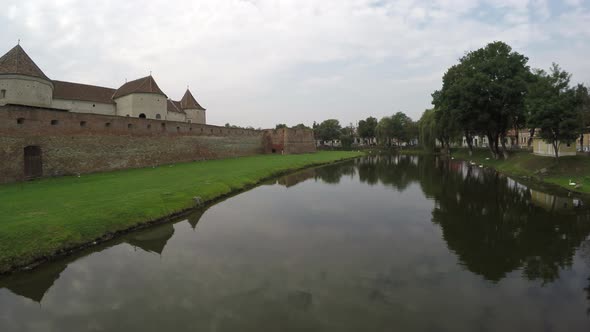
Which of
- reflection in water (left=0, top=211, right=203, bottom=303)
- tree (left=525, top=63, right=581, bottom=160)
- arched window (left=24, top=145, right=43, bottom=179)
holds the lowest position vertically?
reflection in water (left=0, top=211, right=203, bottom=303)

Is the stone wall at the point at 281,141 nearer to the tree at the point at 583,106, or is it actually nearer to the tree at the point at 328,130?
the tree at the point at 328,130

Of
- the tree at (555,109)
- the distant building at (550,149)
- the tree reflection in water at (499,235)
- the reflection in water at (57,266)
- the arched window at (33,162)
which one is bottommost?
the reflection in water at (57,266)

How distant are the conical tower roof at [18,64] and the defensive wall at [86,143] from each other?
5.21 m

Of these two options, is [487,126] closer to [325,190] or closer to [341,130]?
[325,190]

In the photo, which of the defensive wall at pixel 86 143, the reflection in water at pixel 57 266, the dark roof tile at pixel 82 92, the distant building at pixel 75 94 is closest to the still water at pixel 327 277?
the reflection in water at pixel 57 266

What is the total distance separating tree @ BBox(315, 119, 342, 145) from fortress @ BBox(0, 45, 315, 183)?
44484 millimetres

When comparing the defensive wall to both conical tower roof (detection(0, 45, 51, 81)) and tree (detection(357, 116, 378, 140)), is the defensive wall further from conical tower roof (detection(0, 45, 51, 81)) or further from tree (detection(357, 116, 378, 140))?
tree (detection(357, 116, 378, 140))

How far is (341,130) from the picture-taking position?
84375 mm

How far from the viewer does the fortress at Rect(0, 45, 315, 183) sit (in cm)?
1731

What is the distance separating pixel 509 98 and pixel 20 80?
34623mm

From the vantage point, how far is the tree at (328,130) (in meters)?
80.3

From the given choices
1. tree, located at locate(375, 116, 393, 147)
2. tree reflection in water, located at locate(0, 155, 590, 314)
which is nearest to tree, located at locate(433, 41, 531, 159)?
tree reflection in water, located at locate(0, 155, 590, 314)

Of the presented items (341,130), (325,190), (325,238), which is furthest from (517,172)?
(341,130)

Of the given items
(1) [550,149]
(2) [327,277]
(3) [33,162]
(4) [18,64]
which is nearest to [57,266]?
(2) [327,277]
